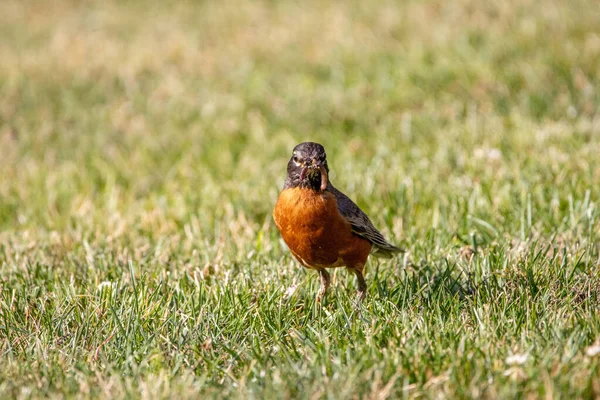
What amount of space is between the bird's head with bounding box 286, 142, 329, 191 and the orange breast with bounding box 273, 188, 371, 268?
1.7 inches

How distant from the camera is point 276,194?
6.29m

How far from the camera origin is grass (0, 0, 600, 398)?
10.8 feet

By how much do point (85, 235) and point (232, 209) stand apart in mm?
1063

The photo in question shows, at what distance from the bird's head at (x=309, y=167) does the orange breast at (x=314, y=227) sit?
4cm

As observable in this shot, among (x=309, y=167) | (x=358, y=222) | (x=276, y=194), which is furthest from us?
(x=276, y=194)

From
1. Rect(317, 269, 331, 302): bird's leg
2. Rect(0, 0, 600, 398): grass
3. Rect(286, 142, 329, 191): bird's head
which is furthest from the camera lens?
Rect(317, 269, 331, 302): bird's leg

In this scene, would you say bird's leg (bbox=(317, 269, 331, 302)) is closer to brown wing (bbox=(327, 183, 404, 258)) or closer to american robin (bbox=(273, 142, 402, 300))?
american robin (bbox=(273, 142, 402, 300))

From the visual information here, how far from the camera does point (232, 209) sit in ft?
19.6

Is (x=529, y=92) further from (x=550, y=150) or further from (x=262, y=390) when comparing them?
(x=262, y=390)

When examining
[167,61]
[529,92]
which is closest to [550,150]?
[529,92]

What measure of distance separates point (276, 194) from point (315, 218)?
212 cm

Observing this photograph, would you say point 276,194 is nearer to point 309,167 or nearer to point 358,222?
point 358,222

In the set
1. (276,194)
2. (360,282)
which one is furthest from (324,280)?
(276,194)

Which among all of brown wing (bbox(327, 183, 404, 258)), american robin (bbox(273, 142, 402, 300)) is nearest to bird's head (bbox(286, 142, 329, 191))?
american robin (bbox(273, 142, 402, 300))
